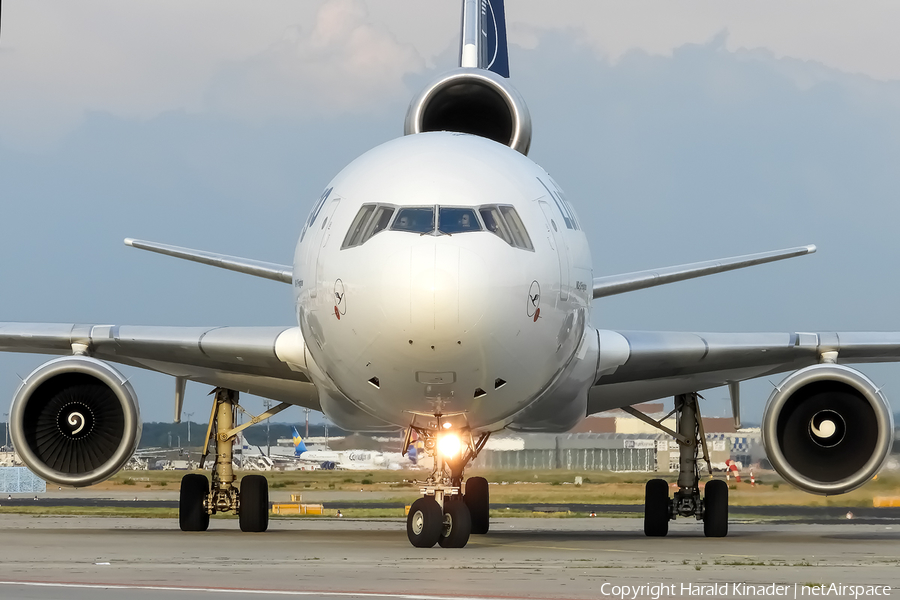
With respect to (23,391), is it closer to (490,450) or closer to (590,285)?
(590,285)

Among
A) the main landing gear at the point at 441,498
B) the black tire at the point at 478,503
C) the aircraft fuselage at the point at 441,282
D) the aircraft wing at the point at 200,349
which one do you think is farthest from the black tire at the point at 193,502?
the main landing gear at the point at 441,498

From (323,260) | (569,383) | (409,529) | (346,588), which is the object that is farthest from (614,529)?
(346,588)

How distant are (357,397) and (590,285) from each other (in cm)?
259

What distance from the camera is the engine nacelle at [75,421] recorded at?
14570 millimetres

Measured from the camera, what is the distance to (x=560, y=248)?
12.3 m

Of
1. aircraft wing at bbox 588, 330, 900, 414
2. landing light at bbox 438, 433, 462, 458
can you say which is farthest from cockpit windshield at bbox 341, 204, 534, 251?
aircraft wing at bbox 588, 330, 900, 414

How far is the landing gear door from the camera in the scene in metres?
12.1

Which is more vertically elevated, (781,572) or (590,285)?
(590,285)

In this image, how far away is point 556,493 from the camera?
30.0 m

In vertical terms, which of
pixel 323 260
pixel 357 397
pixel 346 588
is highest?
pixel 323 260

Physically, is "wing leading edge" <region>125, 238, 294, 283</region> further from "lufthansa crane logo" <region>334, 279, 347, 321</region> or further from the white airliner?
"lufthansa crane logo" <region>334, 279, 347, 321</region>

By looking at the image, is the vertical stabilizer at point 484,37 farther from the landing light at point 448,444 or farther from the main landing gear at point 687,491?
the landing light at point 448,444

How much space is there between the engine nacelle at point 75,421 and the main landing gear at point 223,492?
7.56 feet

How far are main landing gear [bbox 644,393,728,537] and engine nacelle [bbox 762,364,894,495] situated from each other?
3062 mm
